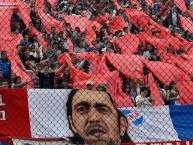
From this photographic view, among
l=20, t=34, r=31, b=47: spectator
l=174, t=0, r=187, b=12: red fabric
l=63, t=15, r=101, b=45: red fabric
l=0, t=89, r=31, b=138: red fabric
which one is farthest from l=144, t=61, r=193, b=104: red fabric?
l=174, t=0, r=187, b=12: red fabric

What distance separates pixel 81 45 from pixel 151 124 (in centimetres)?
605

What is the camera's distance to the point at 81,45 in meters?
11.9

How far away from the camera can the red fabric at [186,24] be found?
15.4 m

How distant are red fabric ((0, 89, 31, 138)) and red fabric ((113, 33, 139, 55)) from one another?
6.07 m

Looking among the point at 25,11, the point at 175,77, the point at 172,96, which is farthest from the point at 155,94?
the point at 25,11

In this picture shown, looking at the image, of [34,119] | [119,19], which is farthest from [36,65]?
[119,19]

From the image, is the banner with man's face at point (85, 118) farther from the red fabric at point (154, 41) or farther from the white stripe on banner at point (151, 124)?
the red fabric at point (154, 41)

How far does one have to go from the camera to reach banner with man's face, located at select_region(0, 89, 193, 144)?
5.77 meters

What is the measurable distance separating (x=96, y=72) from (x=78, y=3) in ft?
16.9

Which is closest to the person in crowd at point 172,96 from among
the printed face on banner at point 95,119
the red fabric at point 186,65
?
the red fabric at point 186,65

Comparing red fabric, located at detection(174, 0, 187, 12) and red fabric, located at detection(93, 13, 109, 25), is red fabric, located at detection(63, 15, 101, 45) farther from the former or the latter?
red fabric, located at detection(174, 0, 187, 12)

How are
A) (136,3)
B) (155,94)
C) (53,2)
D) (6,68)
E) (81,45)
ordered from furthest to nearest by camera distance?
(136,3)
(53,2)
(81,45)
(6,68)
(155,94)

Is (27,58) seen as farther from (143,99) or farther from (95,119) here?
(95,119)

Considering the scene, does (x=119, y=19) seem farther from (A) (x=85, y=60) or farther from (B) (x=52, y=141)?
(B) (x=52, y=141)
